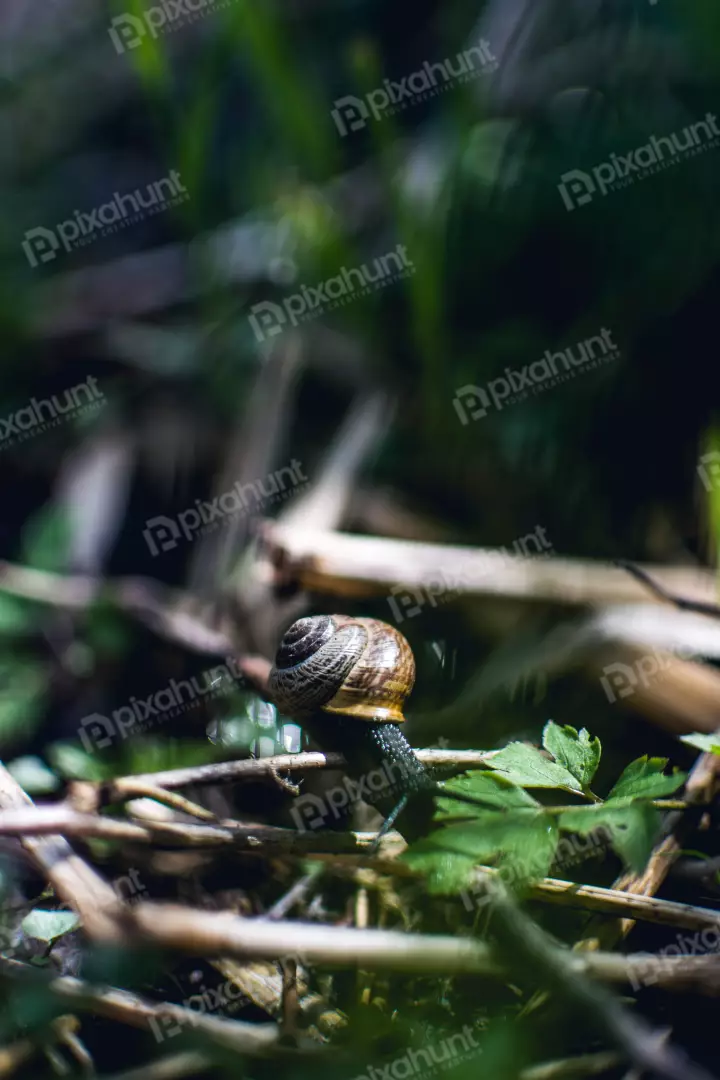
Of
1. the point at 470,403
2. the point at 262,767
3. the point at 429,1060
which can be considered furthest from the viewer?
the point at 470,403

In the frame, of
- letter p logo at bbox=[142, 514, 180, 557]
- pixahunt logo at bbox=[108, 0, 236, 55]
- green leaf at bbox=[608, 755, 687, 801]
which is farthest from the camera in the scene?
pixahunt logo at bbox=[108, 0, 236, 55]

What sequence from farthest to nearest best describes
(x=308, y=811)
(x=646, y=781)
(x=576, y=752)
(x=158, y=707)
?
(x=158, y=707)
(x=308, y=811)
(x=576, y=752)
(x=646, y=781)

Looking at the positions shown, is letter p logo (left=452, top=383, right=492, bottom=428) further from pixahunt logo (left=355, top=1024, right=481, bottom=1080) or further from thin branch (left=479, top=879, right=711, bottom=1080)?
pixahunt logo (left=355, top=1024, right=481, bottom=1080)

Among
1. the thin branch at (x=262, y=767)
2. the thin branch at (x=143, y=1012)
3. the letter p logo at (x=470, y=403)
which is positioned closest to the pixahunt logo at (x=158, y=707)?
the thin branch at (x=262, y=767)

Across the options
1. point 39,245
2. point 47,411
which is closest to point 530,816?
point 47,411

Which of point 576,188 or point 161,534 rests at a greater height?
point 576,188

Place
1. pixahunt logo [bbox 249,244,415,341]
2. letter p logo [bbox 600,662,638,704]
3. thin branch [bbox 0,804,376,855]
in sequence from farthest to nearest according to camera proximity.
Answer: pixahunt logo [bbox 249,244,415,341] < letter p logo [bbox 600,662,638,704] < thin branch [bbox 0,804,376,855]

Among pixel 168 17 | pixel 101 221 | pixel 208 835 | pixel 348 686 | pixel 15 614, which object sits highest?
pixel 168 17

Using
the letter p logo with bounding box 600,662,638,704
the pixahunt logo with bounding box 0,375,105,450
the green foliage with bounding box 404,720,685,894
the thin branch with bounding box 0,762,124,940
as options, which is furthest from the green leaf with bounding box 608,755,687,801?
the pixahunt logo with bounding box 0,375,105,450

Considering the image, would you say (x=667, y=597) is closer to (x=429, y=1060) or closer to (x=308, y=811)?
(x=308, y=811)
